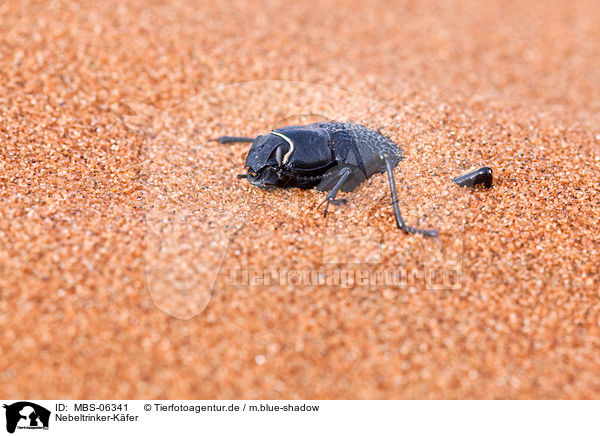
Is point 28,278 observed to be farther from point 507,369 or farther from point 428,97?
point 428,97

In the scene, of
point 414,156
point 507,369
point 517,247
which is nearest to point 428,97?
point 414,156

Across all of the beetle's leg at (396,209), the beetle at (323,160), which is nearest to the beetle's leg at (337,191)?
the beetle at (323,160)

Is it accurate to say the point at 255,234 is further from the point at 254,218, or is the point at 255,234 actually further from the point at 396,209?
the point at 396,209

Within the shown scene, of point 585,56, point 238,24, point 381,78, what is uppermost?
point 238,24

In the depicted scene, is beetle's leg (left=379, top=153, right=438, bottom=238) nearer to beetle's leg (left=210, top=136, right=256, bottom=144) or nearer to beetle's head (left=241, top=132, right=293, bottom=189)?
beetle's head (left=241, top=132, right=293, bottom=189)
